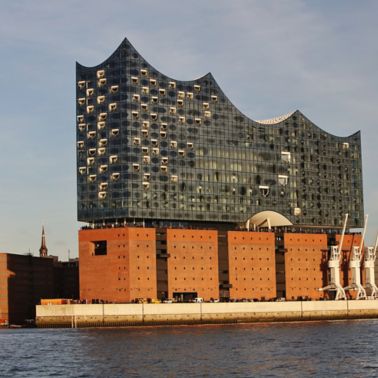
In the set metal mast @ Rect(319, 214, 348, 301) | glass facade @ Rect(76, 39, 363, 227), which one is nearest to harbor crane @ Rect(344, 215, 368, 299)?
metal mast @ Rect(319, 214, 348, 301)

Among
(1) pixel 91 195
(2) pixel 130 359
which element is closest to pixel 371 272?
(1) pixel 91 195

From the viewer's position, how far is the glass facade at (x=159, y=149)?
174750 mm

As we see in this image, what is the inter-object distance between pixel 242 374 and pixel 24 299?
116m

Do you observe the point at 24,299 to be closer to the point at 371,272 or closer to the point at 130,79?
the point at 130,79

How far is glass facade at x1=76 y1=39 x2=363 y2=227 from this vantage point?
6880 inches

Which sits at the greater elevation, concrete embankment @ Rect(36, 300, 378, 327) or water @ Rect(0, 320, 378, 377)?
concrete embankment @ Rect(36, 300, 378, 327)

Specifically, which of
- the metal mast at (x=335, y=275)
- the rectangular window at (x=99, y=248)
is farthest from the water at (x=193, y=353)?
the metal mast at (x=335, y=275)

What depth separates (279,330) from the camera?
151 meters

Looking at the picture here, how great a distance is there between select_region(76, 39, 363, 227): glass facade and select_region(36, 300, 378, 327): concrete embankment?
1621 centimetres

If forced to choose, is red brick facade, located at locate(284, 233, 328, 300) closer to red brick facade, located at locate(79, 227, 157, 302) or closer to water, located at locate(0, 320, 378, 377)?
red brick facade, located at locate(79, 227, 157, 302)

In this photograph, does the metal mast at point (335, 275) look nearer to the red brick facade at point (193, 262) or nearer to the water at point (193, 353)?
the red brick facade at point (193, 262)

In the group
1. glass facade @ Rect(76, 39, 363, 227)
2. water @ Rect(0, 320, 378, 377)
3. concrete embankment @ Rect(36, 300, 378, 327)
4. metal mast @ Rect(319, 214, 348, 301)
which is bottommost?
water @ Rect(0, 320, 378, 377)

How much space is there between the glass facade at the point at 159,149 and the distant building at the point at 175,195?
0.18 metres

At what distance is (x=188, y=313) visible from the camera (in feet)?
565
